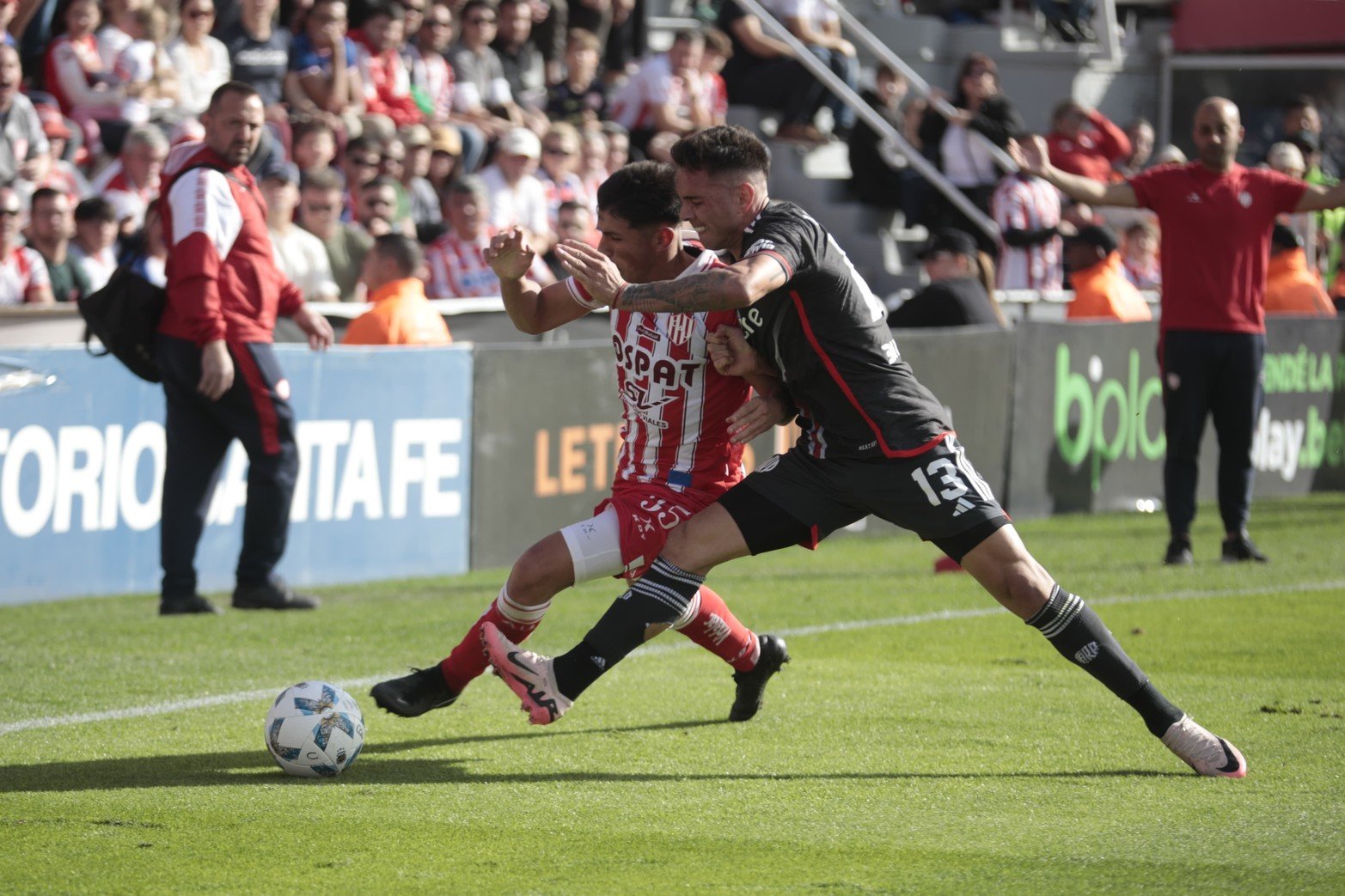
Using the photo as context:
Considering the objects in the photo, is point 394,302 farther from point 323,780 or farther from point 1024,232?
point 1024,232

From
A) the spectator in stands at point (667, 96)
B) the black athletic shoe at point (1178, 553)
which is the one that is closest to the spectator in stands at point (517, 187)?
the spectator in stands at point (667, 96)

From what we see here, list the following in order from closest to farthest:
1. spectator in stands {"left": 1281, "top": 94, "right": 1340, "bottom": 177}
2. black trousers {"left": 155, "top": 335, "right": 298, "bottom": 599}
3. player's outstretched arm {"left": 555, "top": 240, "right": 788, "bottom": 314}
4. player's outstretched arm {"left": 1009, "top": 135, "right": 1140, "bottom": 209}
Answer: player's outstretched arm {"left": 555, "top": 240, "right": 788, "bottom": 314}, black trousers {"left": 155, "top": 335, "right": 298, "bottom": 599}, player's outstretched arm {"left": 1009, "top": 135, "right": 1140, "bottom": 209}, spectator in stands {"left": 1281, "top": 94, "right": 1340, "bottom": 177}

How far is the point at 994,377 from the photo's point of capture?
521 inches

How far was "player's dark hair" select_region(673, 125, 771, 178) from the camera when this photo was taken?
220 inches

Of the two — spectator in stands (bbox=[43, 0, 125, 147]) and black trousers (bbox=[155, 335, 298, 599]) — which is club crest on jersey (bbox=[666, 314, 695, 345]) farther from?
spectator in stands (bbox=[43, 0, 125, 147])

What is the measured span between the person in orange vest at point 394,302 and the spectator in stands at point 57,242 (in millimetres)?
1836

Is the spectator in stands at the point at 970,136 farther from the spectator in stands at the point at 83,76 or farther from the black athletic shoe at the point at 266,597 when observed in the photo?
the black athletic shoe at the point at 266,597

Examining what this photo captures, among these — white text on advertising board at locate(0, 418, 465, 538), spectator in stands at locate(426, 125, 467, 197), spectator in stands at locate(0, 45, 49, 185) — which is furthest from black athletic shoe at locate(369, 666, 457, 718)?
spectator in stands at locate(426, 125, 467, 197)

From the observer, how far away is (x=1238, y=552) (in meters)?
11.1

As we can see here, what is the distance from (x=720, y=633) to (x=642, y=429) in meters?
0.73

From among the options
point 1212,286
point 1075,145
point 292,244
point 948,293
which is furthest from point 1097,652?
point 1075,145

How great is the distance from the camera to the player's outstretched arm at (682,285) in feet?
17.1

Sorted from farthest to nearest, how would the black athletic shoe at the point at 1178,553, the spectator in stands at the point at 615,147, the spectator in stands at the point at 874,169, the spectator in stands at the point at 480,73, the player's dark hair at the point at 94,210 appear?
the spectator in stands at the point at 874,169 < the spectator in stands at the point at 615,147 < the spectator in stands at the point at 480,73 < the player's dark hair at the point at 94,210 < the black athletic shoe at the point at 1178,553

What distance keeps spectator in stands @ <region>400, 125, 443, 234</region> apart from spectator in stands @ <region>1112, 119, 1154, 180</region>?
8479 mm
